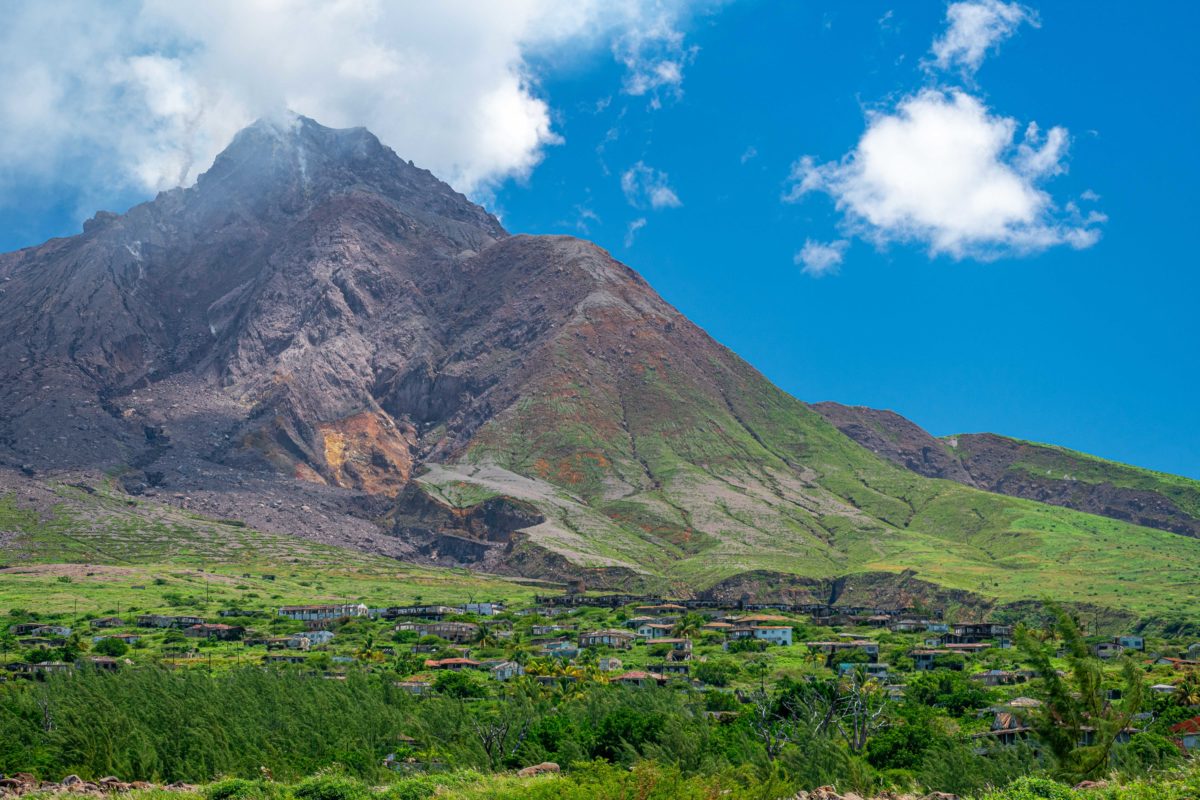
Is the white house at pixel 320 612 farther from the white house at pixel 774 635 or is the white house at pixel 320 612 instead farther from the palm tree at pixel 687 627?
the white house at pixel 774 635

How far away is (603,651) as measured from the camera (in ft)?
Answer: 492

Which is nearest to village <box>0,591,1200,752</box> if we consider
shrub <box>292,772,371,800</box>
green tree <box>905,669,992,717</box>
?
green tree <box>905,669,992,717</box>

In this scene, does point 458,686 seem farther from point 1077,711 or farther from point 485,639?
point 1077,711

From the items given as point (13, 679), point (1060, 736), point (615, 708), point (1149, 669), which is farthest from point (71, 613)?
point (1060, 736)

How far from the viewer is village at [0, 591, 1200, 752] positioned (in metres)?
112

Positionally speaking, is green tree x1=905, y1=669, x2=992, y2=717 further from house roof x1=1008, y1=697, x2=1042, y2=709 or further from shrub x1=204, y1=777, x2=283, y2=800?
shrub x1=204, y1=777, x2=283, y2=800

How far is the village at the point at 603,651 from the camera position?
11244cm

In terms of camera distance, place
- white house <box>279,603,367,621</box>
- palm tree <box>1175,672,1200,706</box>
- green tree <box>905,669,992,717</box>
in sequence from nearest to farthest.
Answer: palm tree <box>1175,672,1200,706</box> → green tree <box>905,669,992,717</box> → white house <box>279,603,367,621</box>

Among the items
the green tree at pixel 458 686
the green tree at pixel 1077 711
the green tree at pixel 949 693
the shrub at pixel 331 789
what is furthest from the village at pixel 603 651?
the shrub at pixel 331 789

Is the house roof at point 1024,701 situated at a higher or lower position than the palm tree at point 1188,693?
lower

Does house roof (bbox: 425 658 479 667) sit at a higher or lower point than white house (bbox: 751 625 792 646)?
lower

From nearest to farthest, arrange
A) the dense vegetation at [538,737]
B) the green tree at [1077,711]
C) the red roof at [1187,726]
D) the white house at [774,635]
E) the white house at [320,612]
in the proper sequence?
the green tree at [1077,711], the dense vegetation at [538,737], the red roof at [1187,726], the white house at [774,635], the white house at [320,612]

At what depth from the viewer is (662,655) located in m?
148

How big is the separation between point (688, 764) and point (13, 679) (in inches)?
2657
